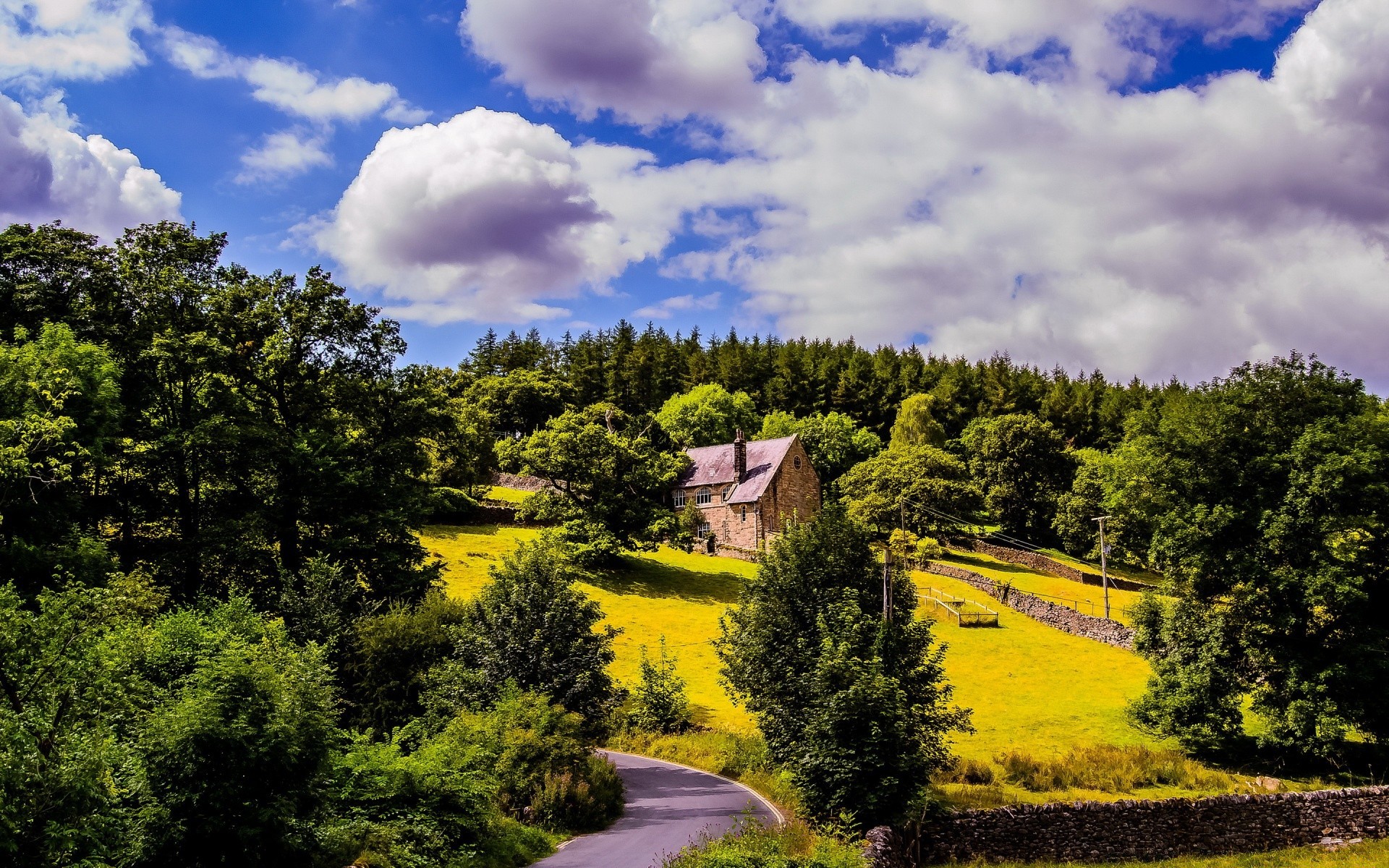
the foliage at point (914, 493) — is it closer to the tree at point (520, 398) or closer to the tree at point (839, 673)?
the tree at point (520, 398)

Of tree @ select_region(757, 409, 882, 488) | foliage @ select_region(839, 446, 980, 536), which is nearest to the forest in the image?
foliage @ select_region(839, 446, 980, 536)

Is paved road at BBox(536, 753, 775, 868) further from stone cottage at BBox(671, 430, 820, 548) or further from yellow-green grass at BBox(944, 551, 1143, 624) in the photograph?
stone cottage at BBox(671, 430, 820, 548)

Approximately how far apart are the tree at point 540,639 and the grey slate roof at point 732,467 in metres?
47.4

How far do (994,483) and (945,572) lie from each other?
28.5m

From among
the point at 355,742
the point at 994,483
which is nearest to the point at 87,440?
the point at 355,742

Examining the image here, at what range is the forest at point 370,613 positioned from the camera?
14.7 meters

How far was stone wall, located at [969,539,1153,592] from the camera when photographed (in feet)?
236

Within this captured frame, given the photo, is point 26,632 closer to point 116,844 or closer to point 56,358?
point 116,844

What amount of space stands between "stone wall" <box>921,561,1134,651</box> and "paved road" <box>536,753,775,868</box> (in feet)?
91.5

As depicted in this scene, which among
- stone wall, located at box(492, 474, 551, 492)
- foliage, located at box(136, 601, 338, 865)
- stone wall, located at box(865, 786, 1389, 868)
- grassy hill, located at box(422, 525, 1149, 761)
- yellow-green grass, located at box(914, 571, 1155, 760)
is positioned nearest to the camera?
foliage, located at box(136, 601, 338, 865)

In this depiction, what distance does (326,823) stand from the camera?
51.7ft

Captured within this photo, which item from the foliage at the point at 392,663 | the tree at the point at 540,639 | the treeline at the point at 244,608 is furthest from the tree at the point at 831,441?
the foliage at the point at 392,663

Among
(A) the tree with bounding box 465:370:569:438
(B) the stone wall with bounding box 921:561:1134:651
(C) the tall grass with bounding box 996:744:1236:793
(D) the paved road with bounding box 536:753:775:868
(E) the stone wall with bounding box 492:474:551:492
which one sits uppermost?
(A) the tree with bounding box 465:370:569:438

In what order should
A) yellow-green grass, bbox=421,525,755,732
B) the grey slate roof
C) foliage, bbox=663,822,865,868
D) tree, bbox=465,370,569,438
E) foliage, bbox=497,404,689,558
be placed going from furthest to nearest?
1. tree, bbox=465,370,569,438
2. the grey slate roof
3. foliage, bbox=497,404,689,558
4. yellow-green grass, bbox=421,525,755,732
5. foliage, bbox=663,822,865,868
